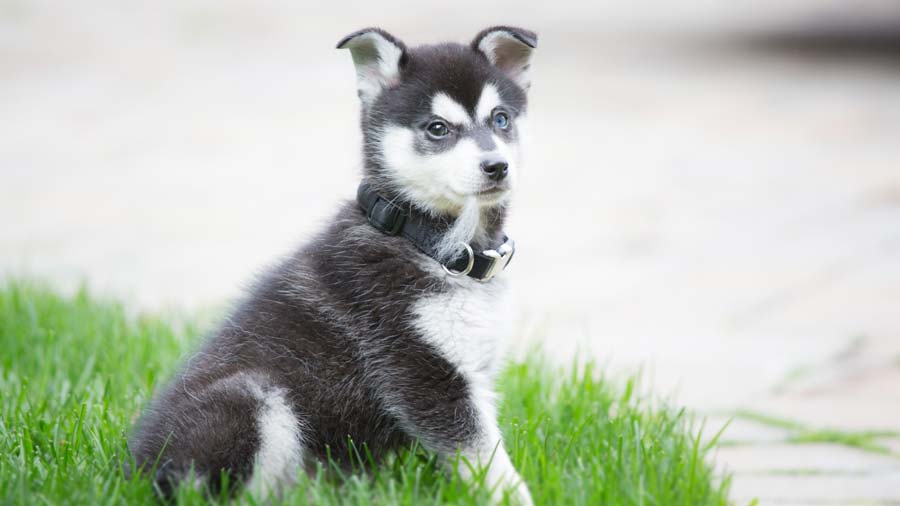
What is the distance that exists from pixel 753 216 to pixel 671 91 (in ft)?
18.4

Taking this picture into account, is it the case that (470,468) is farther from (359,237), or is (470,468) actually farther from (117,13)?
(117,13)

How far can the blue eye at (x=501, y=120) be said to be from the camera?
11.5 feet

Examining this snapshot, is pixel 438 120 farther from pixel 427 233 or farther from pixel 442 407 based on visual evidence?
pixel 442 407

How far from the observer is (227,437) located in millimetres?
2984

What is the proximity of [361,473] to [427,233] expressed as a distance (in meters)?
0.82

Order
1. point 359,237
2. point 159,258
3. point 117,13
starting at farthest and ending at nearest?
point 117,13, point 159,258, point 359,237

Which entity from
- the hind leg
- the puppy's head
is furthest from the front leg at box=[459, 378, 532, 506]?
the puppy's head

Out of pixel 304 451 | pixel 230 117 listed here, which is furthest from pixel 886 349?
pixel 230 117

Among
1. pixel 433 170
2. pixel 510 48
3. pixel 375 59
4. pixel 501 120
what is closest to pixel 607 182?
pixel 510 48

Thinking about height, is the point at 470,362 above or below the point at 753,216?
below

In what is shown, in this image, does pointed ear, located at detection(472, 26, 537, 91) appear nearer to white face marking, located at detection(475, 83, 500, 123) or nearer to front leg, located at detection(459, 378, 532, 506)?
white face marking, located at detection(475, 83, 500, 123)

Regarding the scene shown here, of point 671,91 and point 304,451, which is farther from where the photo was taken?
point 671,91

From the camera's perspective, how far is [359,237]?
339 centimetres

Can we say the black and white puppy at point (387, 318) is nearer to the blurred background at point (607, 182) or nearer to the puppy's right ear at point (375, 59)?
the puppy's right ear at point (375, 59)
